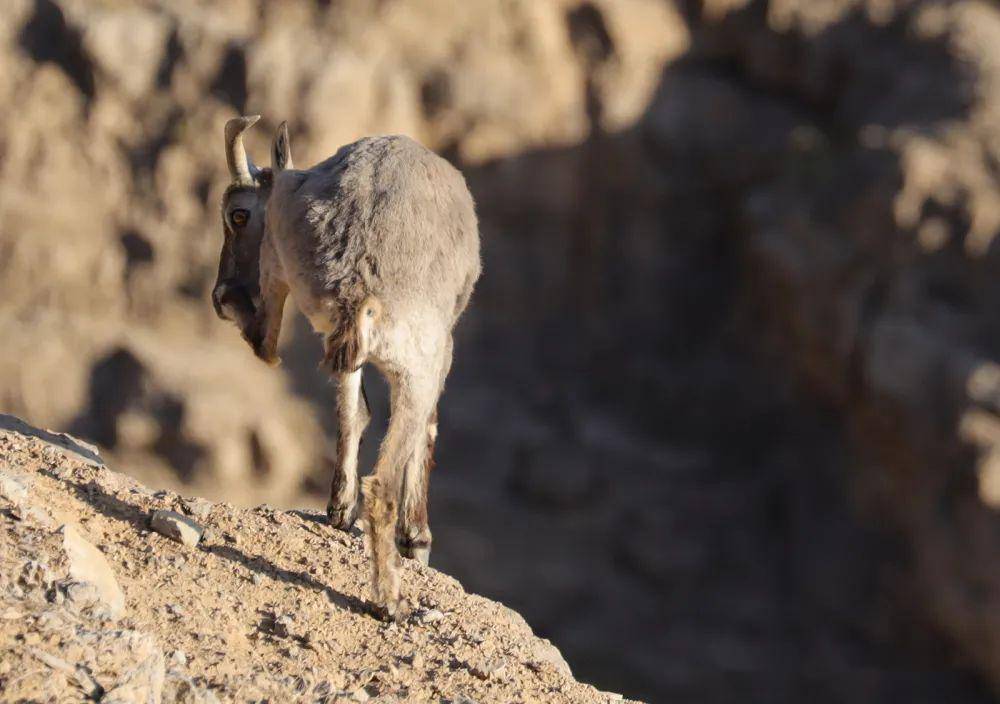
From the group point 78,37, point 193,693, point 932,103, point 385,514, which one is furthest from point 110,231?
point 193,693

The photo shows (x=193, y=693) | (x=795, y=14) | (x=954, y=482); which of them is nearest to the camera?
(x=193, y=693)

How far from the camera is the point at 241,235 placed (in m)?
9.30

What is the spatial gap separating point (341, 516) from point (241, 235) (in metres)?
2.44

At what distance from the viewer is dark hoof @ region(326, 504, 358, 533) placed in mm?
7715

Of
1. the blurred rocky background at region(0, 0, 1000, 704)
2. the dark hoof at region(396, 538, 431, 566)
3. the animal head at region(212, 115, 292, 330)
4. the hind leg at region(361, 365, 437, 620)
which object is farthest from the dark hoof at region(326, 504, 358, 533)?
the blurred rocky background at region(0, 0, 1000, 704)

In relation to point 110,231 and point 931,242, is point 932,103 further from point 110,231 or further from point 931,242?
point 110,231

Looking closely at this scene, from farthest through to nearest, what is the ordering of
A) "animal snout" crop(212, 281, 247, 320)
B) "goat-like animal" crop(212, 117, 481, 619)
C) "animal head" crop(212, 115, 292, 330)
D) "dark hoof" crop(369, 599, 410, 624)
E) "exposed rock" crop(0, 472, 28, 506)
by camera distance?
"animal snout" crop(212, 281, 247, 320) < "animal head" crop(212, 115, 292, 330) < "goat-like animal" crop(212, 117, 481, 619) < "dark hoof" crop(369, 599, 410, 624) < "exposed rock" crop(0, 472, 28, 506)

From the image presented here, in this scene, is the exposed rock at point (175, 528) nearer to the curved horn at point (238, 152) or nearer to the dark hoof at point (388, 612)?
the dark hoof at point (388, 612)

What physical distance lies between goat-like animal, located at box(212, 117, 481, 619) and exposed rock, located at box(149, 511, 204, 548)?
2.77 feet

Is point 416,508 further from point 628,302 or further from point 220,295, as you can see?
point 628,302

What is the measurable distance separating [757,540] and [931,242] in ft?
14.7

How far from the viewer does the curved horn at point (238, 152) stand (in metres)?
8.76

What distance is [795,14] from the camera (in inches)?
771

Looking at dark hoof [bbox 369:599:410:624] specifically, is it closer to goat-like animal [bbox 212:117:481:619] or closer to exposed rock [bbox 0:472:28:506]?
goat-like animal [bbox 212:117:481:619]
